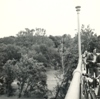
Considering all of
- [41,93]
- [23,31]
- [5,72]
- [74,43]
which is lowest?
[41,93]

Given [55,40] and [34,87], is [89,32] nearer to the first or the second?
[34,87]

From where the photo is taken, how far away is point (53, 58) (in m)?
41.9

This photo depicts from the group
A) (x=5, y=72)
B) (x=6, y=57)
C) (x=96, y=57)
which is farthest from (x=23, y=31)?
(x=96, y=57)

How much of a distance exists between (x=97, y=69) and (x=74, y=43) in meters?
24.3

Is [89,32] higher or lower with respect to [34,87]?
higher

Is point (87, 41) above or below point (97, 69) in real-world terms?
above

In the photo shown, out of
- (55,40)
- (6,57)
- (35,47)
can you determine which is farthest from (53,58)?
(55,40)

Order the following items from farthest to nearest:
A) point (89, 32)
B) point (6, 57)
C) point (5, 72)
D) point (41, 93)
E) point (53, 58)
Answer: point (53, 58) → point (6, 57) → point (5, 72) → point (89, 32) → point (41, 93)

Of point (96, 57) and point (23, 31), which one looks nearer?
point (96, 57)

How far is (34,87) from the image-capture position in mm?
27922

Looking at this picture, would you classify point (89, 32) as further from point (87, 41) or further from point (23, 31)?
point (23, 31)

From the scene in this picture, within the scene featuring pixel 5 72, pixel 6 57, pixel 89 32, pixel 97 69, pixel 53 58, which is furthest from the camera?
pixel 53 58

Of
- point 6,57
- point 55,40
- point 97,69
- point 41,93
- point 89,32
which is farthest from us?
point 55,40

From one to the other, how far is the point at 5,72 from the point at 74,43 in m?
10.6
